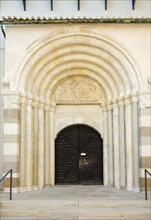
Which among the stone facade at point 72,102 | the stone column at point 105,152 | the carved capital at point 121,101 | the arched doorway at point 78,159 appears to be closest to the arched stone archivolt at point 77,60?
the stone facade at point 72,102

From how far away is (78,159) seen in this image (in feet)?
41.8

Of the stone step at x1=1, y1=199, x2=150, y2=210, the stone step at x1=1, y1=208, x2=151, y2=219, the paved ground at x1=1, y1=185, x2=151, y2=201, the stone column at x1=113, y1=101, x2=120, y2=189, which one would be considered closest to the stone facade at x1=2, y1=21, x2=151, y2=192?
the stone column at x1=113, y1=101, x2=120, y2=189

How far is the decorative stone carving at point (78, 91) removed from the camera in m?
12.6

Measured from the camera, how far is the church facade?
435 inches

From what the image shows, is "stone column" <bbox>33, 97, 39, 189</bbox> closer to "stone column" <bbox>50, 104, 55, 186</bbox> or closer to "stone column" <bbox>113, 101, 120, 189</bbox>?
"stone column" <bbox>50, 104, 55, 186</bbox>

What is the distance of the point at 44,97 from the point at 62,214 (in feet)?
16.1

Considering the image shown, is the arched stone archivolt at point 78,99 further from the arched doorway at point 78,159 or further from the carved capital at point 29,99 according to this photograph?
the arched doorway at point 78,159

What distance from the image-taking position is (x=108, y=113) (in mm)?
12391

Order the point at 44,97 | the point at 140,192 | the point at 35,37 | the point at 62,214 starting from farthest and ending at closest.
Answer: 1. the point at 44,97
2. the point at 35,37
3. the point at 140,192
4. the point at 62,214

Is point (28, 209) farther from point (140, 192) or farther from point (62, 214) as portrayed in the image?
point (140, 192)

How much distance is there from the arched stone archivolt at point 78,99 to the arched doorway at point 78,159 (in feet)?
1.29

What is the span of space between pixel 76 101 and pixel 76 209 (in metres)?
4.93

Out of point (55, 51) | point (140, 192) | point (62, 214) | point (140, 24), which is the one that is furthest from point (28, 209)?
point (140, 24)

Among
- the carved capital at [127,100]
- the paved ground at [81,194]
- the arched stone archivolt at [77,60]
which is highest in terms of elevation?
the arched stone archivolt at [77,60]
